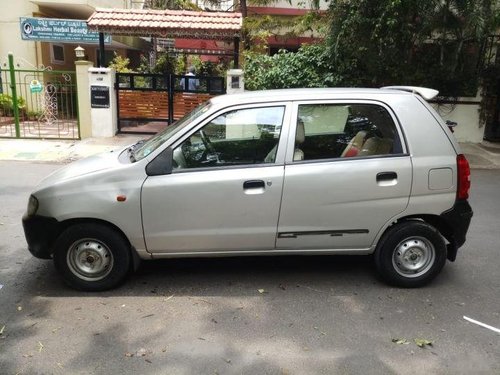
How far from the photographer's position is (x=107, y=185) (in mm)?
3877

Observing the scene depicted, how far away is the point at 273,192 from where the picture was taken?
390 centimetres

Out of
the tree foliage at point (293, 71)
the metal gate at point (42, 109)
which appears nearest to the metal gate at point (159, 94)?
the tree foliage at point (293, 71)

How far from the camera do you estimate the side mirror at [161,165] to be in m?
3.87

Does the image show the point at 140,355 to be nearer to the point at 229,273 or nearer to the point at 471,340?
the point at 229,273

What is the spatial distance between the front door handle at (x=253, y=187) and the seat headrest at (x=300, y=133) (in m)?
0.48

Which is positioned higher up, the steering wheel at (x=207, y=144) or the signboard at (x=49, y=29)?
the signboard at (x=49, y=29)

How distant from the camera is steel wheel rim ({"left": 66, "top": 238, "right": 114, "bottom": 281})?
13.1 ft

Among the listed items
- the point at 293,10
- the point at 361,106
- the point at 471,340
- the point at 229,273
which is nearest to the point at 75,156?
the point at 229,273

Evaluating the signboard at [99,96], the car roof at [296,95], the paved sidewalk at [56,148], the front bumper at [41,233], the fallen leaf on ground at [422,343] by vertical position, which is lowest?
the paved sidewalk at [56,148]

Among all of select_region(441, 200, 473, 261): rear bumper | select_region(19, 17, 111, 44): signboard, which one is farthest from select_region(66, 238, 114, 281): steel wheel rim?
select_region(19, 17, 111, 44): signboard

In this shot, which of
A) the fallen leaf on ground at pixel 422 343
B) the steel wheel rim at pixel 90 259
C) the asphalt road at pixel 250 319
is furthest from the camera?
the steel wheel rim at pixel 90 259

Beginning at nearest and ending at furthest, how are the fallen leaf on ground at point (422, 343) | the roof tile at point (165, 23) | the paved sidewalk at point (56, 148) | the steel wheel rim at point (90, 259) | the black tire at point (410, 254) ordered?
the fallen leaf on ground at point (422, 343) < the steel wheel rim at point (90, 259) < the black tire at point (410, 254) < the paved sidewalk at point (56, 148) < the roof tile at point (165, 23)

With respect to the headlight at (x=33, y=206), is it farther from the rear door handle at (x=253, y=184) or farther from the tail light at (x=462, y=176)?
the tail light at (x=462, y=176)

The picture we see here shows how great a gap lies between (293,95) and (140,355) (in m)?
2.36
